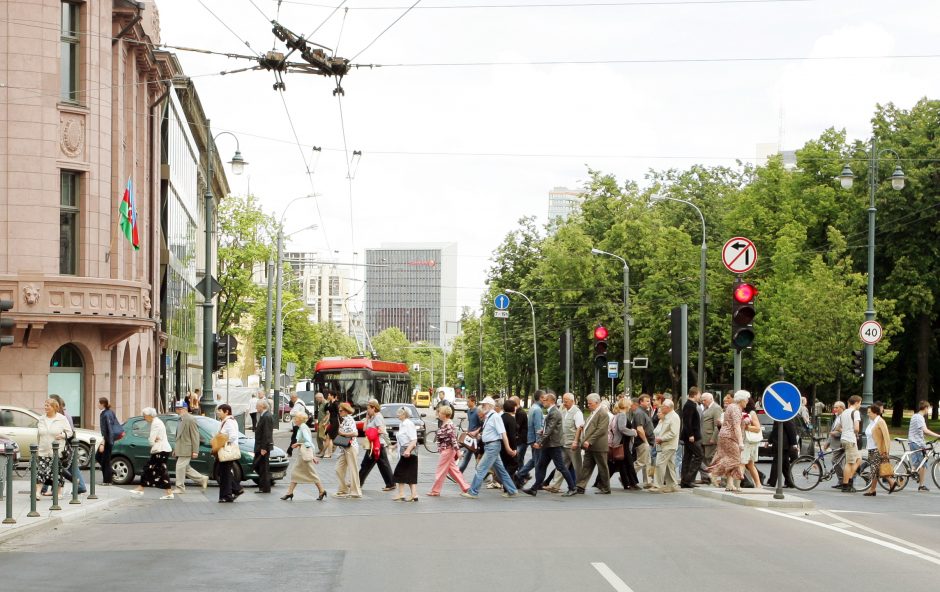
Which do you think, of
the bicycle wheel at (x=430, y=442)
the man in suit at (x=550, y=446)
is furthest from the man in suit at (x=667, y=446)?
the bicycle wheel at (x=430, y=442)

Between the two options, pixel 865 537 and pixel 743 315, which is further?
pixel 743 315

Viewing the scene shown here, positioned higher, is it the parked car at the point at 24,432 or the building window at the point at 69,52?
the building window at the point at 69,52

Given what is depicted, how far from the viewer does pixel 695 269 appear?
195 ft

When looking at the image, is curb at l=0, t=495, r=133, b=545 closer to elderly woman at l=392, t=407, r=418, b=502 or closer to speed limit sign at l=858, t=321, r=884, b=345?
elderly woman at l=392, t=407, r=418, b=502

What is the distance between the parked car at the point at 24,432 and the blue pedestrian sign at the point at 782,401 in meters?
13.8

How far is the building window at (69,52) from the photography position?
32.9 metres

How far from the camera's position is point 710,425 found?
74.9 ft

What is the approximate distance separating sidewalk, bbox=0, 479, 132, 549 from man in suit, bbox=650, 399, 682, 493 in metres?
9.19

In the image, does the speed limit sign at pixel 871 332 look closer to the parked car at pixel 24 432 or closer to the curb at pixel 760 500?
the curb at pixel 760 500

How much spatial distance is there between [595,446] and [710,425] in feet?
7.19

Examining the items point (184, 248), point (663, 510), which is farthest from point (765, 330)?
point (663, 510)

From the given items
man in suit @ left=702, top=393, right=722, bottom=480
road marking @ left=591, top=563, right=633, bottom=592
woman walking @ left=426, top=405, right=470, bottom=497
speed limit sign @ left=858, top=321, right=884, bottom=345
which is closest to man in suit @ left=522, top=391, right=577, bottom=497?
woman walking @ left=426, top=405, right=470, bottom=497

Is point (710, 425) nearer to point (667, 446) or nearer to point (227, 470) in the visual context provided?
point (667, 446)

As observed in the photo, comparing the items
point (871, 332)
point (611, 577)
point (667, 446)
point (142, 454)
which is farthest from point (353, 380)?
point (611, 577)
